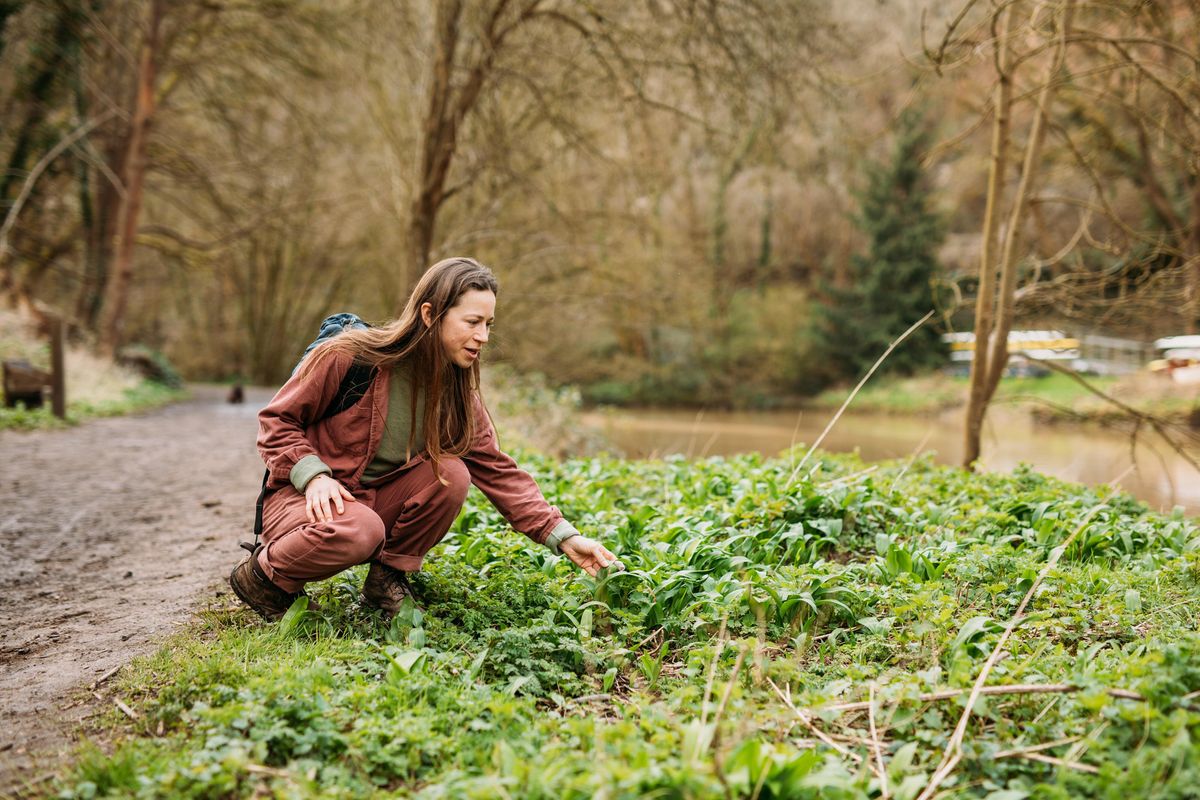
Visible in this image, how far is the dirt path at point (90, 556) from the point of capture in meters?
2.64

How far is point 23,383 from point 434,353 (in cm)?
904

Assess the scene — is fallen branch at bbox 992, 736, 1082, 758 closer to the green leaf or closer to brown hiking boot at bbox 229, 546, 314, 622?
the green leaf

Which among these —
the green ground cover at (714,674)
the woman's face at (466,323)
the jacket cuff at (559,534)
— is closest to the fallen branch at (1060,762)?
the green ground cover at (714,674)

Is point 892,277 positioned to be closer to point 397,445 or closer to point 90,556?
point 90,556

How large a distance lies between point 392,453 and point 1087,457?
1253 cm

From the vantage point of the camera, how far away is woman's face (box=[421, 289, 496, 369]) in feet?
10.5

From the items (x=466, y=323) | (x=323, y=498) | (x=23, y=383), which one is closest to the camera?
(x=323, y=498)

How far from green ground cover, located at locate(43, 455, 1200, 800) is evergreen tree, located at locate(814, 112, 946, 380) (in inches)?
886

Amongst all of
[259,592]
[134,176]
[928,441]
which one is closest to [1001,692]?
[259,592]

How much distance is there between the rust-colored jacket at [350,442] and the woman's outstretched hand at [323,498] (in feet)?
0.50

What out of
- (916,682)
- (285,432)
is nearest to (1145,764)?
(916,682)

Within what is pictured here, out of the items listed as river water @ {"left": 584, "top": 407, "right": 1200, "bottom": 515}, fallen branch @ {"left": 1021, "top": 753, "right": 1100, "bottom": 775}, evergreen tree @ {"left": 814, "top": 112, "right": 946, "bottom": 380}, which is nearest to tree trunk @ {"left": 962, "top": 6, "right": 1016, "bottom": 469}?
river water @ {"left": 584, "top": 407, "right": 1200, "bottom": 515}

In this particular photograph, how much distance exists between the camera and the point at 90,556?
4.50 m

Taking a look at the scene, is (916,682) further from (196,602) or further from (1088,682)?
(196,602)
